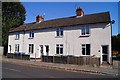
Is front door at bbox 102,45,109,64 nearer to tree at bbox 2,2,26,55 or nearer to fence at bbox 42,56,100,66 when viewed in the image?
fence at bbox 42,56,100,66

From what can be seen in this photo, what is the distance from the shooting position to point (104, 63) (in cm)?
2570

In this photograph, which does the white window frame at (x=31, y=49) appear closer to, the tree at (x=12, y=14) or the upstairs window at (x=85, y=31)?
the upstairs window at (x=85, y=31)

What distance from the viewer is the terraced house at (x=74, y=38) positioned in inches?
1033

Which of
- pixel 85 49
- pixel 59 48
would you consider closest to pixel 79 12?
pixel 59 48

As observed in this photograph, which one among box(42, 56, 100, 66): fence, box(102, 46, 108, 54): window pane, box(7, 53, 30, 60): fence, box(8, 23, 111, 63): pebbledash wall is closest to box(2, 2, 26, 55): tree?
box(8, 23, 111, 63): pebbledash wall

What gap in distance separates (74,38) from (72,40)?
438 mm

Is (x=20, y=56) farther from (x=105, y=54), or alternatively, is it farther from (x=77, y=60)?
(x=105, y=54)

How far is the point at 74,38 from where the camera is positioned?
2936cm

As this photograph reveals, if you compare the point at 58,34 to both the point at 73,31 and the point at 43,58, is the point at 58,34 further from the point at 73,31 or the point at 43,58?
the point at 43,58

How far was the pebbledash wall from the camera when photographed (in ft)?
86.2

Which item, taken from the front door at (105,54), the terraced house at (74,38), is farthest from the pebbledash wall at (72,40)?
the front door at (105,54)

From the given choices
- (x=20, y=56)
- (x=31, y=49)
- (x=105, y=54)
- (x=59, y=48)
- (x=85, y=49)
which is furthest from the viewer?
(x=31, y=49)

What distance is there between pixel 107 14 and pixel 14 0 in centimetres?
3293

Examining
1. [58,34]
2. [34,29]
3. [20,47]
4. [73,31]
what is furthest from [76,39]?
[20,47]
